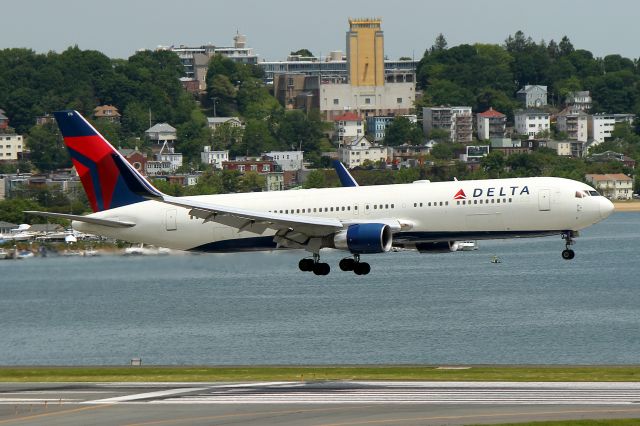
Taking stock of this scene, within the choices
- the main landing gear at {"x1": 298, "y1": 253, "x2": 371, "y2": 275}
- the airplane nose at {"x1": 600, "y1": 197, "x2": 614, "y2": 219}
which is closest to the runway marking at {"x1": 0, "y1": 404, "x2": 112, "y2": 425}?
the main landing gear at {"x1": 298, "y1": 253, "x2": 371, "y2": 275}

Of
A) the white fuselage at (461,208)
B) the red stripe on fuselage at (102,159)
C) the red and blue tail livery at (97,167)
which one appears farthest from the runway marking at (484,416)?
the red stripe on fuselage at (102,159)

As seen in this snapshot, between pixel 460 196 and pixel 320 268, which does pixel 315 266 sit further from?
pixel 460 196

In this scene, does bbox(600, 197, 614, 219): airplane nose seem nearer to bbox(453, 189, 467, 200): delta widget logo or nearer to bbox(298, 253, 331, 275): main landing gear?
bbox(453, 189, 467, 200): delta widget logo

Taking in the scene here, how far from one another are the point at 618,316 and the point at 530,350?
93.0 ft

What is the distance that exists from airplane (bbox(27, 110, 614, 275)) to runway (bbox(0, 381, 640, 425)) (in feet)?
32.1

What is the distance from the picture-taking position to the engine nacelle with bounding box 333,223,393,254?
3349 inches

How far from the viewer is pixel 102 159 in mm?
94062

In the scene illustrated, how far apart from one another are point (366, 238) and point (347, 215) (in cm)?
382

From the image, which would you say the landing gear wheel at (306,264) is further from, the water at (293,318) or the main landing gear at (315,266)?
the water at (293,318)

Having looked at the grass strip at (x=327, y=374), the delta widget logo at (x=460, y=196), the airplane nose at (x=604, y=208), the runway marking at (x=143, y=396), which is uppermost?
the delta widget logo at (x=460, y=196)

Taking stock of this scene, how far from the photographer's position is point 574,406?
69.1 meters

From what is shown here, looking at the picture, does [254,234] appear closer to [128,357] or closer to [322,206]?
[322,206]

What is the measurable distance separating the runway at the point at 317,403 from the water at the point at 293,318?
18.9 m

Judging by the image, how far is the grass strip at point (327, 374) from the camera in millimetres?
84688
